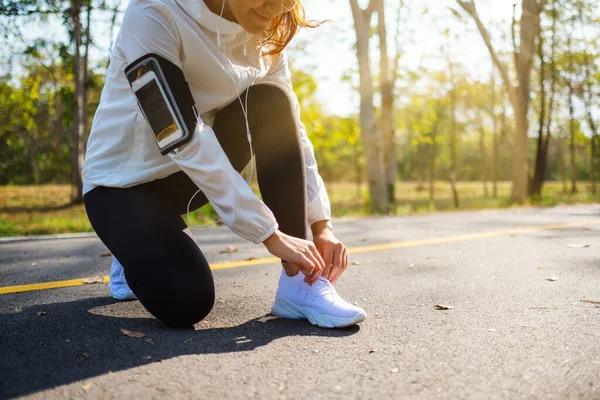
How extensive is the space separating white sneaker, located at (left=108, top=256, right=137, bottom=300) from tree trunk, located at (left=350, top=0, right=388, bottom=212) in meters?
8.46

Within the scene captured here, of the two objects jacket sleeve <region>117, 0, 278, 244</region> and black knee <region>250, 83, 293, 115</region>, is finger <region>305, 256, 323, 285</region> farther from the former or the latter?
black knee <region>250, 83, 293, 115</region>

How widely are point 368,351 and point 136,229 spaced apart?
1.05 m

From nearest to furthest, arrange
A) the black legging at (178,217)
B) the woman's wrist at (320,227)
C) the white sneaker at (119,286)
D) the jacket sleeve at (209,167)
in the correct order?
the jacket sleeve at (209,167)
the black legging at (178,217)
the woman's wrist at (320,227)
the white sneaker at (119,286)

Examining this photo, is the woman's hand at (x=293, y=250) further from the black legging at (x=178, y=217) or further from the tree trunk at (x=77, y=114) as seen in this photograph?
the tree trunk at (x=77, y=114)

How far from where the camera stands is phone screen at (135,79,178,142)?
6.32 feet

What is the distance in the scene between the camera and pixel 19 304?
2.52 m

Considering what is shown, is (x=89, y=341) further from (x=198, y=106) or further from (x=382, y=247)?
(x=382, y=247)

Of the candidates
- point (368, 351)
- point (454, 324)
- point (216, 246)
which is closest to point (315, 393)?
point (368, 351)

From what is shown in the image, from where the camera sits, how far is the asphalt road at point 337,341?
1.55 meters

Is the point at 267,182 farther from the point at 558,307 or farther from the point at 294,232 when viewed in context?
the point at 558,307

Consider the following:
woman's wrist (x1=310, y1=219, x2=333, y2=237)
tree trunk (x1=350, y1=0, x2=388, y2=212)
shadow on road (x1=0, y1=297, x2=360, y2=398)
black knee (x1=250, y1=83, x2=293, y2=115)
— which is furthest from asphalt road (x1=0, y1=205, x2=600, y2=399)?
tree trunk (x1=350, y1=0, x2=388, y2=212)

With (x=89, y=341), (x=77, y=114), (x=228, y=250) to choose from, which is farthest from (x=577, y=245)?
(x=77, y=114)

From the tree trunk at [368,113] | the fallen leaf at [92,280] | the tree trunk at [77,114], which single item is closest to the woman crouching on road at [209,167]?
the fallen leaf at [92,280]

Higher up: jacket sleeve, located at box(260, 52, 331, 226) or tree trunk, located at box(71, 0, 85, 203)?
tree trunk, located at box(71, 0, 85, 203)
